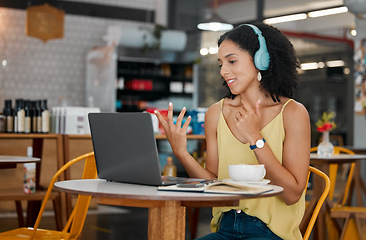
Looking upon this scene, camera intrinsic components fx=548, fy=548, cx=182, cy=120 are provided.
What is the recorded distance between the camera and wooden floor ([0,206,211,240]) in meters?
4.93

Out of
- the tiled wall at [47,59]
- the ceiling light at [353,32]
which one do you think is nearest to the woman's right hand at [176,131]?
the ceiling light at [353,32]

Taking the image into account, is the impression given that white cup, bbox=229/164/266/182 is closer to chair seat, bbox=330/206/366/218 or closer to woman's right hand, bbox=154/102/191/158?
woman's right hand, bbox=154/102/191/158

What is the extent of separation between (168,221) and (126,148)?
289 mm

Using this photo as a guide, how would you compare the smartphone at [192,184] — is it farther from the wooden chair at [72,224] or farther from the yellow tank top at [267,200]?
the wooden chair at [72,224]

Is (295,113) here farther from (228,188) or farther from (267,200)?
(228,188)

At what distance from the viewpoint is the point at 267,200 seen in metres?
2.08

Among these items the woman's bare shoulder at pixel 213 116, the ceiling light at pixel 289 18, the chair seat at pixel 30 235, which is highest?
the ceiling light at pixel 289 18

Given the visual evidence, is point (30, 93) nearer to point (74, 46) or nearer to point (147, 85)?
point (74, 46)

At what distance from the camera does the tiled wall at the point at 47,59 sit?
9422 mm

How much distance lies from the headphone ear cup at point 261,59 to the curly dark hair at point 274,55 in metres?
0.03

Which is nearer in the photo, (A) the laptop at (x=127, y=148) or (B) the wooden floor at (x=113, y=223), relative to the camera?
(A) the laptop at (x=127, y=148)

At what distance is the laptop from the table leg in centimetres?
12

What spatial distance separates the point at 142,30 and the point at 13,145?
4.45 metres

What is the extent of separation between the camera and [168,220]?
5.59ft
